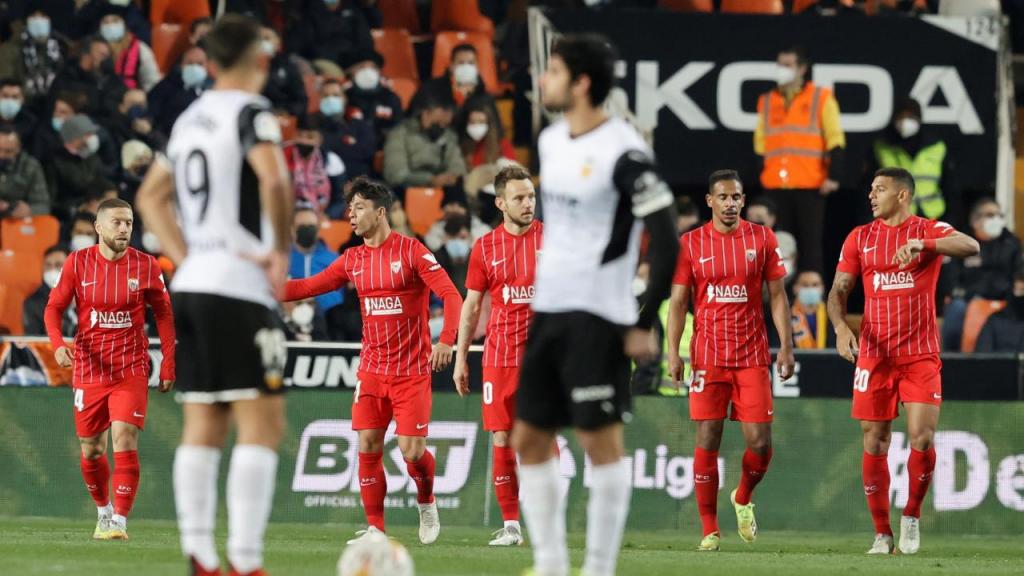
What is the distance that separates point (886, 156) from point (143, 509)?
892 cm

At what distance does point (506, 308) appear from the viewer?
12125 millimetres

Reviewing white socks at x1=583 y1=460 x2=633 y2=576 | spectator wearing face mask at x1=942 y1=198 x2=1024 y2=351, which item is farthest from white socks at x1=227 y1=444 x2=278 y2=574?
spectator wearing face mask at x1=942 y1=198 x2=1024 y2=351

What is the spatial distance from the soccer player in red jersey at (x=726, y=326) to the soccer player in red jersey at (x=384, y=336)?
1.68 m

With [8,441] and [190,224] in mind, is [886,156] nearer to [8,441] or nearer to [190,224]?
[8,441]

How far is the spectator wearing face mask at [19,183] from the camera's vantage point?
18.4 meters

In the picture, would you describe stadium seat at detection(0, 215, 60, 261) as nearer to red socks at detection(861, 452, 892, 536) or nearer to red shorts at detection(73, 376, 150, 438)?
red shorts at detection(73, 376, 150, 438)

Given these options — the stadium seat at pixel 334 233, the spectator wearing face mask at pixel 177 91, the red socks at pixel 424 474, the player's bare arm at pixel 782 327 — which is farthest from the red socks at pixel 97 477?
the spectator wearing face mask at pixel 177 91

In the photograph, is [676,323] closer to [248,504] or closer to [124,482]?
[124,482]

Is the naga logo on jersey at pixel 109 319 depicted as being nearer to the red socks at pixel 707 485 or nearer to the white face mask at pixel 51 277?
the red socks at pixel 707 485

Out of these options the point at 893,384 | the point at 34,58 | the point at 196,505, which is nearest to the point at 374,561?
the point at 196,505

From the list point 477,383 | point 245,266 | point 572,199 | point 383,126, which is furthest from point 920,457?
point 383,126

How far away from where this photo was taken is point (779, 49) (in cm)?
1944

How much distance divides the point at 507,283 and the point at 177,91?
841 centimetres

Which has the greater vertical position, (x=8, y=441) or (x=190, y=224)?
(x=190, y=224)
